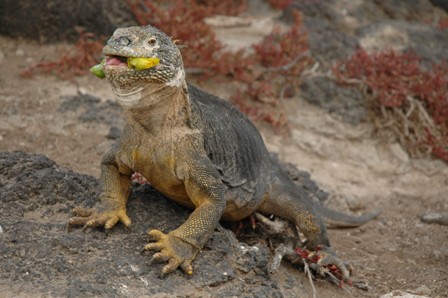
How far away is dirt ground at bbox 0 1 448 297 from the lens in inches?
240

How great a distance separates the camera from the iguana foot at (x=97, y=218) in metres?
4.48

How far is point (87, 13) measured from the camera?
30.1 ft

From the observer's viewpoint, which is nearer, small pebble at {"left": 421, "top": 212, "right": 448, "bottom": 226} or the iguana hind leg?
the iguana hind leg

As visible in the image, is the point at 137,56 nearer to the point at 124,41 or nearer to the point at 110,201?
the point at 124,41

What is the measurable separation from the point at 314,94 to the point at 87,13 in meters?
3.12

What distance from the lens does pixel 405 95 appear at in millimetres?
9172

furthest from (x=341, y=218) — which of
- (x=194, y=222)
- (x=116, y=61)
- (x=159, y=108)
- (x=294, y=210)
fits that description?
(x=116, y=61)

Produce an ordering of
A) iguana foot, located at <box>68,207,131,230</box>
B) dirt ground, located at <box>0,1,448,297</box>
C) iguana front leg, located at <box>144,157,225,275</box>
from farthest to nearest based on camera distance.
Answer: dirt ground, located at <box>0,1,448,297</box>, iguana foot, located at <box>68,207,131,230</box>, iguana front leg, located at <box>144,157,225,275</box>

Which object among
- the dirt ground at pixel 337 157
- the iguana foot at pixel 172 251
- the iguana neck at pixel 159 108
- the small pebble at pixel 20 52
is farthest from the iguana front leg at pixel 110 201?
the small pebble at pixel 20 52

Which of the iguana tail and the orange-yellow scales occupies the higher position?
the orange-yellow scales

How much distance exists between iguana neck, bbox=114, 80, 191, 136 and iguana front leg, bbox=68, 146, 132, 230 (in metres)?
0.44

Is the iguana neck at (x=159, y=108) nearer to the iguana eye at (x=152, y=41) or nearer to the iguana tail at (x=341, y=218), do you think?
the iguana eye at (x=152, y=41)

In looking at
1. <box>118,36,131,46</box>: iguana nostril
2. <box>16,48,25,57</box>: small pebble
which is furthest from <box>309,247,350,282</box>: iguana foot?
<box>16,48,25,57</box>: small pebble

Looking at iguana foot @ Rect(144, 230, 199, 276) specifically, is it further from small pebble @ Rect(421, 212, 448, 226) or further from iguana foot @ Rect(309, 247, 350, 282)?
small pebble @ Rect(421, 212, 448, 226)
